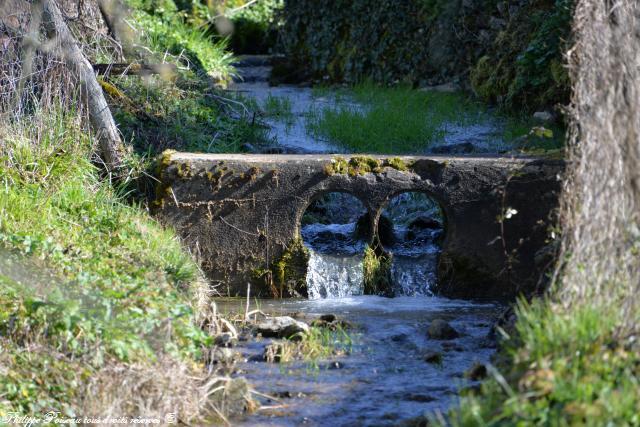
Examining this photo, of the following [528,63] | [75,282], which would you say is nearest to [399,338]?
[75,282]

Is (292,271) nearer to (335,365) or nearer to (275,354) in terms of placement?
(275,354)

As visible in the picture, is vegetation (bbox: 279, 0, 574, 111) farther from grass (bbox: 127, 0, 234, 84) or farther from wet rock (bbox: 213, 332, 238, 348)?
wet rock (bbox: 213, 332, 238, 348)

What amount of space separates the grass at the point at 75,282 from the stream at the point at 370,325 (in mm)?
672

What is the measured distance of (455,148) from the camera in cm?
1110

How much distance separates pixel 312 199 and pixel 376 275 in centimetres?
98

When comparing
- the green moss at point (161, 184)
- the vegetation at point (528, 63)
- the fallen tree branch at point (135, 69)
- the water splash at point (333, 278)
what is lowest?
the water splash at point (333, 278)

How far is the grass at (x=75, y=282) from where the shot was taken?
5.31m

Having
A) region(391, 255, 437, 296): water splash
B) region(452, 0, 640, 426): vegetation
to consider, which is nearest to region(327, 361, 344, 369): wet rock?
region(452, 0, 640, 426): vegetation

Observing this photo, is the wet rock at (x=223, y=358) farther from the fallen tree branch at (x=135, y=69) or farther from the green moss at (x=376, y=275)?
the fallen tree branch at (x=135, y=69)

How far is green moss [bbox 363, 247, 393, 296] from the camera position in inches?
355

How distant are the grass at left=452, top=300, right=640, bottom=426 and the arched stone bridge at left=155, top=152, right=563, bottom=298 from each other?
3.89 meters

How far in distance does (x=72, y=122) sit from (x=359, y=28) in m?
8.10

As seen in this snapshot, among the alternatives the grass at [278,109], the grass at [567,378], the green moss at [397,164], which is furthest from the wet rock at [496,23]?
the grass at [567,378]

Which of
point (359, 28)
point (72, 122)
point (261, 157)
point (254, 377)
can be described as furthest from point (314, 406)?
point (359, 28)
